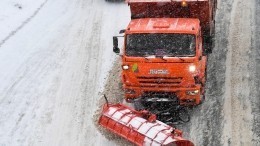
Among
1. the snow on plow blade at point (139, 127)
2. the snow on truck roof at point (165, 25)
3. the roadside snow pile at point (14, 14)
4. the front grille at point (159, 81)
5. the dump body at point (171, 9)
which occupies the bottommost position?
the snow on plow blade at point (139, 127)

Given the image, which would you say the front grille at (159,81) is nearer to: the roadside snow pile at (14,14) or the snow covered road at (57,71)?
the snow covered road at (57,71)

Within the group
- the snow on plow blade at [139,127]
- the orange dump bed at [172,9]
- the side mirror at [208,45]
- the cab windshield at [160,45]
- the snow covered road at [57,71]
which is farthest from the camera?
the orange dump bed at [172,9]

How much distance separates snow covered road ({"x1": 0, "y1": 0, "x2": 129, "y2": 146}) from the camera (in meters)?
13.0

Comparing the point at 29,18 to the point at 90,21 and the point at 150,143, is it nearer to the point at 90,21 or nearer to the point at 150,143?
the point at 90,21

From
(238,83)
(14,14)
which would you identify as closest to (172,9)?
(238,83)

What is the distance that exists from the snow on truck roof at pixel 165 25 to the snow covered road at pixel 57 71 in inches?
111

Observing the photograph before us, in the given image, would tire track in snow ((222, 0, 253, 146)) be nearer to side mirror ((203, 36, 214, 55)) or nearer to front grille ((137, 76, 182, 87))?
side mirror ((203, 36, 214, 55))

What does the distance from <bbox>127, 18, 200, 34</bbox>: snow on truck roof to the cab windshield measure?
0.45 feet

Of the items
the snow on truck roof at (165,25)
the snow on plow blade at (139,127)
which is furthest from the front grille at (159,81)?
the snow on truck roof at (165,25)

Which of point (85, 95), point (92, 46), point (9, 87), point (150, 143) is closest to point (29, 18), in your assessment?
point (92, 46)

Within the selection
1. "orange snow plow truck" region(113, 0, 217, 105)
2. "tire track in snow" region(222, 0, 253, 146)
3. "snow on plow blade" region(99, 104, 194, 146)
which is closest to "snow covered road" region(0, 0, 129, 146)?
"snow on plow blade" region(99, 104, 194, 146)

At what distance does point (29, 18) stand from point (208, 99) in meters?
10.2

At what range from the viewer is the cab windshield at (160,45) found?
12359 mm

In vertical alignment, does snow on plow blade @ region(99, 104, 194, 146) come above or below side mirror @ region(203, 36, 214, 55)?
below
